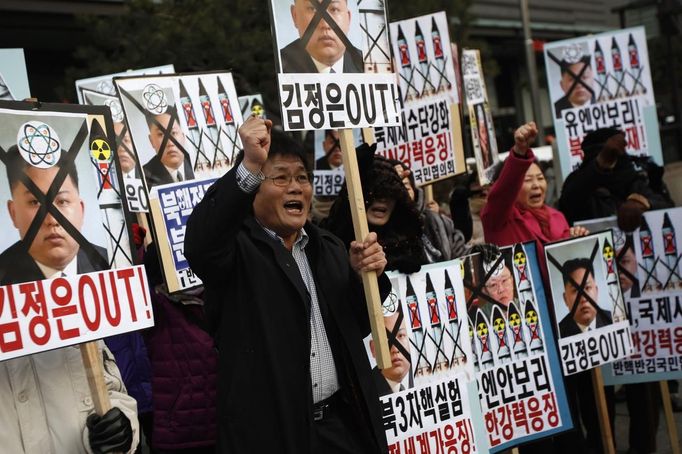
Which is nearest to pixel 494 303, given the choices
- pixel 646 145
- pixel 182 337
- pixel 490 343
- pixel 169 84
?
pixel 490 343

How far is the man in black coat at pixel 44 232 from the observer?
9.93 feet

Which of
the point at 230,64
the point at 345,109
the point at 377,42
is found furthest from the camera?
the point at 230,64

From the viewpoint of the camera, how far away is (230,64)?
1238 centimetres

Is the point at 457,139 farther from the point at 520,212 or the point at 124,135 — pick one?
the point at 124,135

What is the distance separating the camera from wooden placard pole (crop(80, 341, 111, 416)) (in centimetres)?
304

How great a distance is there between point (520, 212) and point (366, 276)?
8.08 feet

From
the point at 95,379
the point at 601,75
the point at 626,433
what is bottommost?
the point at 626,433

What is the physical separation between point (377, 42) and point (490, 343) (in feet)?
5.70

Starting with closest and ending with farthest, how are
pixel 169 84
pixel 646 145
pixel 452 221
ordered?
pixel 169 84
pixel 452 221
pixel 646 145

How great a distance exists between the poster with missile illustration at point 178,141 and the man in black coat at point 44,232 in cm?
123

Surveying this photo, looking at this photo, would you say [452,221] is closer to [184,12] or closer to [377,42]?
[377,42]

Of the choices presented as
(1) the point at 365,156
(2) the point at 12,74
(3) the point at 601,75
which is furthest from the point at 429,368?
(3) the point at 601,75

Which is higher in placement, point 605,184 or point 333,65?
point 333,65

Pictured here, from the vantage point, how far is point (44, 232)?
10.2ft
